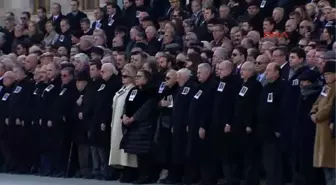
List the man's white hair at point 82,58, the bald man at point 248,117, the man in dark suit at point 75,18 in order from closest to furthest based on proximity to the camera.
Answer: the bald man at point 248,117, the man's white hair at point 82,58, the man in dark suit at point 75,18

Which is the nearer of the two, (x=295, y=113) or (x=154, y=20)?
(x=295, y=113)

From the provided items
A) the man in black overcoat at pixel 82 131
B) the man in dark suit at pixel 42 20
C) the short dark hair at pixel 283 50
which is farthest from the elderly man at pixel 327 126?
the man in dark suit at pixel 42 20

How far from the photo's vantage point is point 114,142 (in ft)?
63.9

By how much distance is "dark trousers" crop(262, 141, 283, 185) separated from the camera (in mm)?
17406

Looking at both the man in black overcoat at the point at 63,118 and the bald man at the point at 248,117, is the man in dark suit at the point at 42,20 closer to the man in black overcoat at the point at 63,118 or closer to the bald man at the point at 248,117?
the man in black overcoat at the point at 63,118

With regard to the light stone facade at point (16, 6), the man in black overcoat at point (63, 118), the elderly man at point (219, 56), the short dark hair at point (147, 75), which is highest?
the light stone facade at point (16, 6)

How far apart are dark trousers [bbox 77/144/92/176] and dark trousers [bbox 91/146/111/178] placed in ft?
0.72

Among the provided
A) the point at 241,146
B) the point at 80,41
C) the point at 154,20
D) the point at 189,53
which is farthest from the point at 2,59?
the point at 241,146

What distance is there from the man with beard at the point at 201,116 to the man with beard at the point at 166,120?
0.60 metres

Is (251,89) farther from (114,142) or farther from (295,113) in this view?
(114,142)

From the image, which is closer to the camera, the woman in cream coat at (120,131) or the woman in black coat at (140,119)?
the woman in black coat at (140,119)

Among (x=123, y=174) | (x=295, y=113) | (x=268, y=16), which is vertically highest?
(x=268, y=16)

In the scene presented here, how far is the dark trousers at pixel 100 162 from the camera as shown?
20.1m

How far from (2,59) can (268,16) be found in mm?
5124
